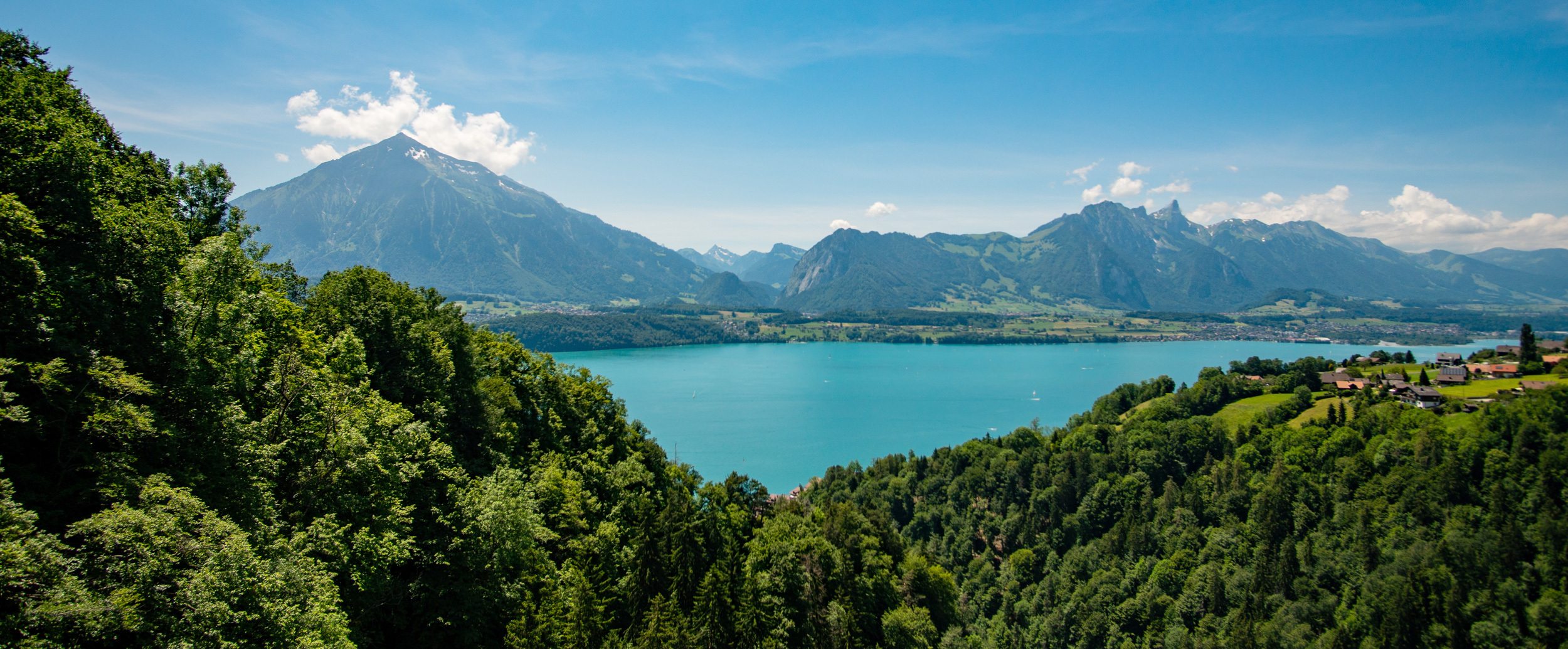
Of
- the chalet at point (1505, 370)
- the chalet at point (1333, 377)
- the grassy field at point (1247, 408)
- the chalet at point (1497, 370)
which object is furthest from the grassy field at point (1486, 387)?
the grassy field at point (1247, 408)

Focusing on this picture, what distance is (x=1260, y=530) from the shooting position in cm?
3797

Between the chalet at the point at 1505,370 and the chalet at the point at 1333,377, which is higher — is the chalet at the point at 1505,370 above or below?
above

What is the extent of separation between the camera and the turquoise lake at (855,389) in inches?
2931

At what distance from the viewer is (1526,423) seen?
3434cm

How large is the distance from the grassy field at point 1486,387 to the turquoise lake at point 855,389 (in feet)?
128

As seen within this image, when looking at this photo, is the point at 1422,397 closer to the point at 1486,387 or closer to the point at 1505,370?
the point at 1486,387

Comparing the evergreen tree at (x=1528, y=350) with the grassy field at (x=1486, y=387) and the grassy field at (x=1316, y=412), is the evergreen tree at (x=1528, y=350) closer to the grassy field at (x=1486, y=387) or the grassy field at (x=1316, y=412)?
the grassy field at (x=1486, y=387)

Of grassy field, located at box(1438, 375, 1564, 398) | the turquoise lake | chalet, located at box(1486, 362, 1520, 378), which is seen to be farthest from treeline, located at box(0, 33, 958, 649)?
chalet, located at box(1486, 362, 1520, 378)

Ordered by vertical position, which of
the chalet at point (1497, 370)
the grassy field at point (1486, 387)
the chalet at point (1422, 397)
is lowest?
the chalet at point (1422, 397)

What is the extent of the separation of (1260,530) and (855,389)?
259 feet

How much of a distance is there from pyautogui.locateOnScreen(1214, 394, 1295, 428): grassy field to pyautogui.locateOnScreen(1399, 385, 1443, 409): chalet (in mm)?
7708

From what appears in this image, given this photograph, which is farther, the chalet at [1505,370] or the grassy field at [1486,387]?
the chalet at [1505,370]

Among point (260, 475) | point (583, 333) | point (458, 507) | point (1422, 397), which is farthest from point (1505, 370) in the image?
point (583, 333)

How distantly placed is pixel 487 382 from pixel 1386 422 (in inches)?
2037
